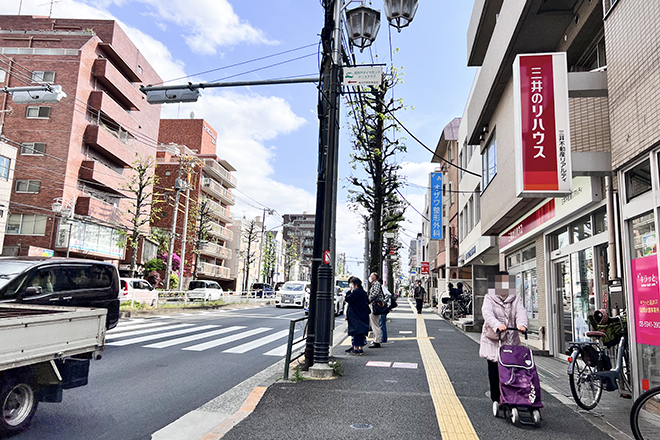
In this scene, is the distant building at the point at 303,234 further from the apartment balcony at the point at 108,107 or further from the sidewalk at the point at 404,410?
the sidewalk at the point at 404,410

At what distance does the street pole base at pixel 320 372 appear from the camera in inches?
277

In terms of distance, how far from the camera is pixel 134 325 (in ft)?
49.4

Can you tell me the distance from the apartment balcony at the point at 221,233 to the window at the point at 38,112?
22.5m

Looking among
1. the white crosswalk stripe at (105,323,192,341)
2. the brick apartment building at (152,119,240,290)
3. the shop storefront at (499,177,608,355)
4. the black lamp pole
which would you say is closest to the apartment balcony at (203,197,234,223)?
the brick apartment building at (152,119,240,290)

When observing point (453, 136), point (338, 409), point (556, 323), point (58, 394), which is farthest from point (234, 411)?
point (453, 136)

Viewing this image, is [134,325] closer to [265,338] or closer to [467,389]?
[265,338]

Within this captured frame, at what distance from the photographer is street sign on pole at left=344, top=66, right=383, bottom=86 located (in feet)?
24.9

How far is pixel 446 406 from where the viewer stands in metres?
5.60

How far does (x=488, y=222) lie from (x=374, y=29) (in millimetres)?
6848

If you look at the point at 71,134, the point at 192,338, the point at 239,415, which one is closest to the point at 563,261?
the point at 239,415

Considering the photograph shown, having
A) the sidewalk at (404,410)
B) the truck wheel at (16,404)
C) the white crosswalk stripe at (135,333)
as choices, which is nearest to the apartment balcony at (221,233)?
the white crosswalk stripe at (135,333)

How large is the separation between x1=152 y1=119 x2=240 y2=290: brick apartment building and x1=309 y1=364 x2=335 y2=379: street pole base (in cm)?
3938

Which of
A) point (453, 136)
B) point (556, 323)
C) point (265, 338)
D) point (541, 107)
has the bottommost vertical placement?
point (265, 338)

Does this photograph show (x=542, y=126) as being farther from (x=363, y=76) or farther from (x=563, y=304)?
(x=563, y=304)
